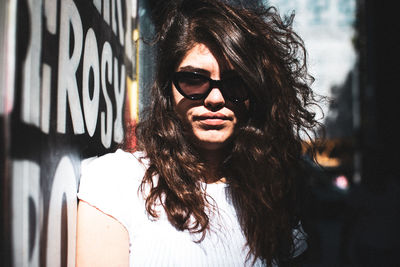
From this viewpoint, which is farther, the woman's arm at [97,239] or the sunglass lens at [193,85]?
the sunglass lens at [193,85]

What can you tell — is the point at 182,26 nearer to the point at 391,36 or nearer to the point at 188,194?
the point at 188,194

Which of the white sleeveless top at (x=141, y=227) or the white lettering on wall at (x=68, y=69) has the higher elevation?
the white lettering on wall at (x=68, y=69)

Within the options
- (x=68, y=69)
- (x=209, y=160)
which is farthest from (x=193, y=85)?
(x=68, y=69)

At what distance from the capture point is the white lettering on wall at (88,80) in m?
1.29

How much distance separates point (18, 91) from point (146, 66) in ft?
5.19

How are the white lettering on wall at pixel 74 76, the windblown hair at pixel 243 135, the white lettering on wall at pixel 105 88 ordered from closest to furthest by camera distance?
the white lettering on wall at pixel 74 76 → the windblown hair at pixel 243 135 → the white lettering on wall at pixel 105 88

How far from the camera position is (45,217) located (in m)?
0.93

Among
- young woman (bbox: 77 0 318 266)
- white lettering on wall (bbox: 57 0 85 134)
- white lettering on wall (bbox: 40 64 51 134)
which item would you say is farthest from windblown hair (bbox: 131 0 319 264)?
white lettering on wall (bbox: 40 64 51 134)

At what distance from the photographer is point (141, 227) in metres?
1.24

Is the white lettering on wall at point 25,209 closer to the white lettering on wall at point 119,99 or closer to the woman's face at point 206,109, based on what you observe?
the woman's face at point 206,109

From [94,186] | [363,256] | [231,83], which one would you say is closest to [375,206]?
[363,256]

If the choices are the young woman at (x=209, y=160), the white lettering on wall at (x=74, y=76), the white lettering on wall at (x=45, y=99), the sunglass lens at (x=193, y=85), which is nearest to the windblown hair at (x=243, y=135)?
the young woman at (x=209, y=160)

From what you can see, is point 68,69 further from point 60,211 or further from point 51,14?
point 60,211

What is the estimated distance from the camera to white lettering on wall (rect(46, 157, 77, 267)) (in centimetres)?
98
